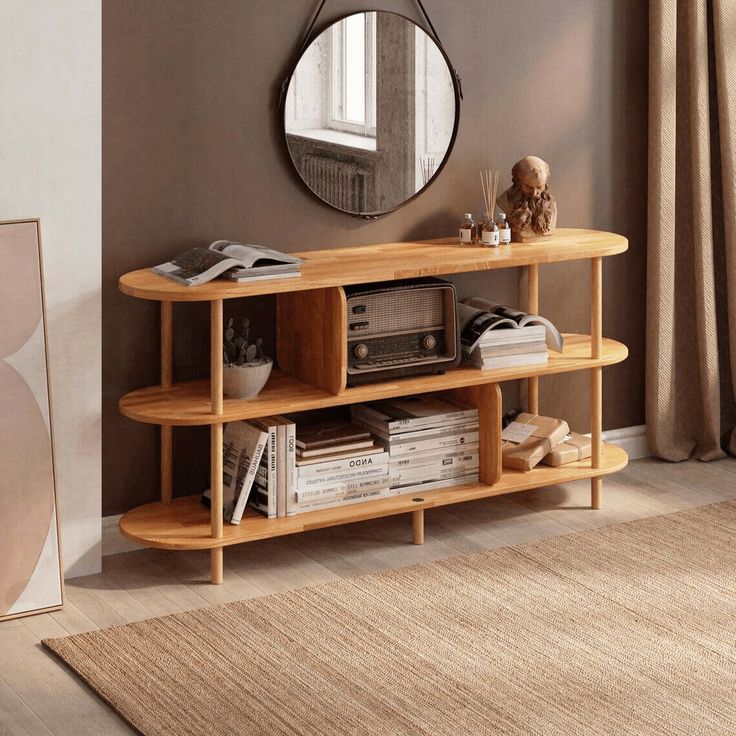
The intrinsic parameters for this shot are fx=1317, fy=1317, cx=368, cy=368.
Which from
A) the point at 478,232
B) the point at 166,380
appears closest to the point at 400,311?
the point at 478,232

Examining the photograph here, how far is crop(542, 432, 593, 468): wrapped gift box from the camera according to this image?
3855mm

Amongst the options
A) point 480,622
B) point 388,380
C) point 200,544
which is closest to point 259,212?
point 388,380

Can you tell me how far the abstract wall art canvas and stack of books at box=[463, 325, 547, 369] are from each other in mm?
1174

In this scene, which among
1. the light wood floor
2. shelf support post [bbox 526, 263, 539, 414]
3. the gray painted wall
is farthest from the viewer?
shelf support post [bbox 526, 263, 539, 414]

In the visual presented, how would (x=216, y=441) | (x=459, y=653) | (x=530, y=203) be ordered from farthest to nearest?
1. (x=530, y=203)
2. (x=216, y=441)
3. (x=459, y=653)

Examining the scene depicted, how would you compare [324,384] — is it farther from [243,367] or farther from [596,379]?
[596,379]

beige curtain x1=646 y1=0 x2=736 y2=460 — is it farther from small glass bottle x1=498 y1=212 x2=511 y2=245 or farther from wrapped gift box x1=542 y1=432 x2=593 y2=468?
small glass bottle x1=498 y1=212 x2=511 y2=245

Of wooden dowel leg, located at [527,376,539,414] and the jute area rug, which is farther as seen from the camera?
wooden dowel leg, located at [527,376,539,414]

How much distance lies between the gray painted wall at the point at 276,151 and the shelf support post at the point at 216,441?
32cm

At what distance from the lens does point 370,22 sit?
11.7ft

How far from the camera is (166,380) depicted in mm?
3459

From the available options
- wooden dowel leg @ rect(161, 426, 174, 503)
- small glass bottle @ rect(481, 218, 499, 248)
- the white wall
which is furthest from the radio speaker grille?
the white wall

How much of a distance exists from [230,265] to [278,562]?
0.83 metres

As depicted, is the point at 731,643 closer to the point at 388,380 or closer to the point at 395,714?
the point at 395,714
